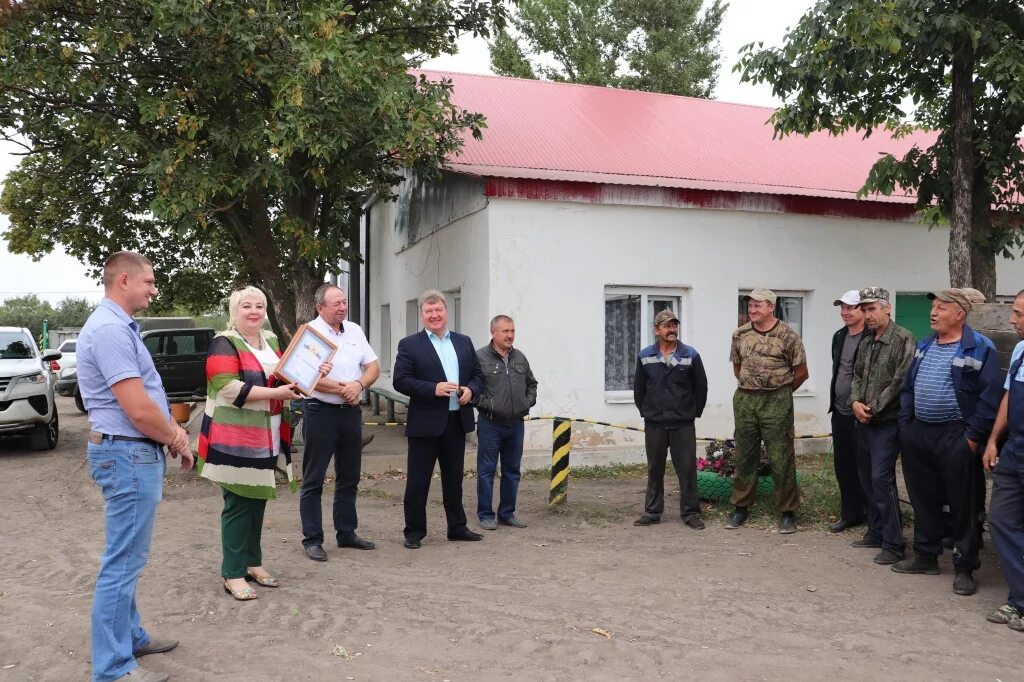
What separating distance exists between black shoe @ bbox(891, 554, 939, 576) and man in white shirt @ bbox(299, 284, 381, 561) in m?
4.05

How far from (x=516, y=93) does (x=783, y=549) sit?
10955mm

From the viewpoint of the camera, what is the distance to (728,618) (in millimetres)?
5227

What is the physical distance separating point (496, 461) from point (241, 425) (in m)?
2.93

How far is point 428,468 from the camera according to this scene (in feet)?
22.6

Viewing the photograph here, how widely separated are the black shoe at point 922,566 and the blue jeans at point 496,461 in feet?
10.4

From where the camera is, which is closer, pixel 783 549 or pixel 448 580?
pixel 448 580

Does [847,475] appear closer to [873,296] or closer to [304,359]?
[873,296]

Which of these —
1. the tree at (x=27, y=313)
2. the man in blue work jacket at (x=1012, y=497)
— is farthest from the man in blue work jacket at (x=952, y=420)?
Answer: the tree at (x=27, y=313)

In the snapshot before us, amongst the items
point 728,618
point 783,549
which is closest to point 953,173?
point 783,549

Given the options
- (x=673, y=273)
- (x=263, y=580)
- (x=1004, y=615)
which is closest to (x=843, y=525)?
(x=1004, y=615)

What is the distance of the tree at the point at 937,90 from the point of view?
938cm

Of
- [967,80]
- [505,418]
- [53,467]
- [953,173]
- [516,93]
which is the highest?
[516,93]

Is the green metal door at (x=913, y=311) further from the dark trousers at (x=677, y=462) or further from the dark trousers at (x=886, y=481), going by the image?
the dark trousers at (x=886, y=481)

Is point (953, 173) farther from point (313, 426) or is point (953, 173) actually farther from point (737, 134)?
point (313, 426)
